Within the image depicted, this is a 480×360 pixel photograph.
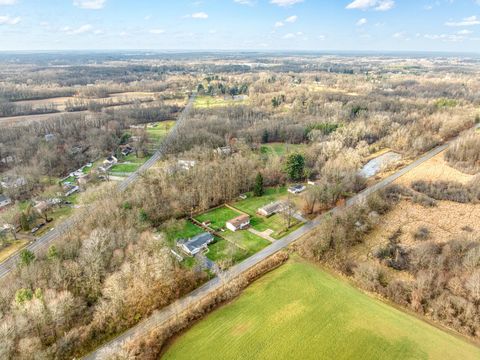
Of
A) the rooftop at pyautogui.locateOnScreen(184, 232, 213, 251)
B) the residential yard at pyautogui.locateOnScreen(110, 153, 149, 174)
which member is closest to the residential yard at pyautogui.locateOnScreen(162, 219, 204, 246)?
the rooftop at pyautogui.locateOnScreen(184, 232, 213, 251)

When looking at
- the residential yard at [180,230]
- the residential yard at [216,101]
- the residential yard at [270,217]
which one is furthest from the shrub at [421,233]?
the residential yard at [216,101]

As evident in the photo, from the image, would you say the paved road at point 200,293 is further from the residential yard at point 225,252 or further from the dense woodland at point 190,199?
the residential yard at point 225,252

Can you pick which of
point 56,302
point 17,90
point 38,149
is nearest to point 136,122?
point 38,149

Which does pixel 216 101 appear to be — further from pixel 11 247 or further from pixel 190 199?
pixel 11 247

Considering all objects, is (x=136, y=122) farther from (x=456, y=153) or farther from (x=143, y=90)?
(x=456, y=153)

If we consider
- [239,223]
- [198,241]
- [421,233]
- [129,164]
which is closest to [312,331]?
[198,241]

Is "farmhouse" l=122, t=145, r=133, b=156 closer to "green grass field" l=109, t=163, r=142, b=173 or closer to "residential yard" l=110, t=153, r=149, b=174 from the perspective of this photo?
"residential yard" l=110, t=153, r=149, b=174
